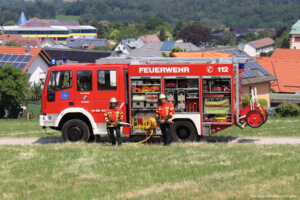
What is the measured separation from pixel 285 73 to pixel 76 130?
60.6 metres

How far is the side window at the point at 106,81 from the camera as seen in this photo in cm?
1828

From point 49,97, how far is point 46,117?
73cm

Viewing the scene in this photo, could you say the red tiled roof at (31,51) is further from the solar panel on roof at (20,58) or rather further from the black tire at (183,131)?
the black tire at (183,131)

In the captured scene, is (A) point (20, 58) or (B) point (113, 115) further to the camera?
(A) point (20, 58)

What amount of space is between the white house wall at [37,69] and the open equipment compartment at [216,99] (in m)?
47.7

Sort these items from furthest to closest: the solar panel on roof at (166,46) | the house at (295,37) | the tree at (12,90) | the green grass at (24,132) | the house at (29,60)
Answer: the house at (295,37), the solar panel on roof at (166,46), the house at (29,60), the tree at (12,90), the green grass at (24,132)

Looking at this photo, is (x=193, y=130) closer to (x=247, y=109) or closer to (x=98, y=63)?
(x=247, y=109)

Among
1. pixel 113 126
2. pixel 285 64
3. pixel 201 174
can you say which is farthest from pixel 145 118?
pixel 285 64

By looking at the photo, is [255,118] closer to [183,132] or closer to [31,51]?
[183,132]

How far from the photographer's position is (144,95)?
720 inches

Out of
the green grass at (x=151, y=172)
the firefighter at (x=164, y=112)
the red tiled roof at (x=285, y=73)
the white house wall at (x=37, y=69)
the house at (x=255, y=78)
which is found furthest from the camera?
the red tiled roof at (x=285, y=73)

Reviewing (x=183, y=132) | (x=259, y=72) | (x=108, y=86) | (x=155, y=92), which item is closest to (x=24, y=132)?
(x=108, y=86)

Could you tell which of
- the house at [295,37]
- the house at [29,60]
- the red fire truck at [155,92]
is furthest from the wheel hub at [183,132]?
the house at [295,37]

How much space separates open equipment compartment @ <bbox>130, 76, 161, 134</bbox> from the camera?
1820 cm
